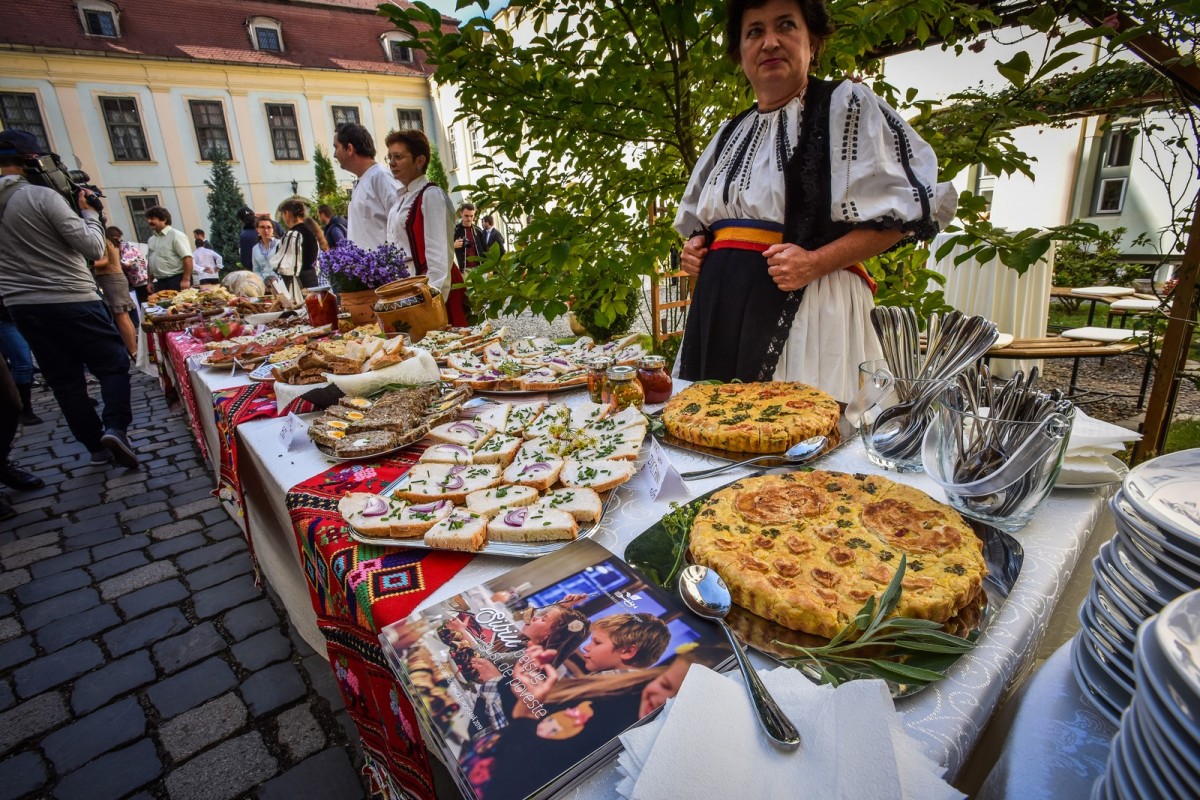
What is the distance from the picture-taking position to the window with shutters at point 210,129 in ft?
73.0

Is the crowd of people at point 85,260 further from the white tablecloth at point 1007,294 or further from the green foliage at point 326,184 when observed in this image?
the green foliage at point 326,184

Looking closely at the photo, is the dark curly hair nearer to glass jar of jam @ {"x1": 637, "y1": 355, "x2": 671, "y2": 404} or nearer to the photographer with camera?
glass jar of jam @ {"x1": 637, "y1": 355, "x2": 671, "y2": 404}

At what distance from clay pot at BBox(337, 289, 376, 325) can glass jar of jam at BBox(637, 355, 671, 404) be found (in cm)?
199

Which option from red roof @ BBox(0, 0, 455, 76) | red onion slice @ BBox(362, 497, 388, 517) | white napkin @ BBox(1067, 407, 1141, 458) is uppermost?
red roof @ BBox(0, 0, 455, 76)

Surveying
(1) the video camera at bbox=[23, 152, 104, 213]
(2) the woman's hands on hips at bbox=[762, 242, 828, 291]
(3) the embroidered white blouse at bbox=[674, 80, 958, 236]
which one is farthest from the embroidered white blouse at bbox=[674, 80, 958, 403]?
(1) the video camera at bbox=[23, 152, 104, 213]

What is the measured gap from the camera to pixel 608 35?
2.58 m

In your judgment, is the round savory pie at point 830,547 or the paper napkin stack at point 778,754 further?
the round savory pie at point 830,547

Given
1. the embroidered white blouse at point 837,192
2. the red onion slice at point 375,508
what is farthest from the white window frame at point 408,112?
the red onion slice at point 375,508

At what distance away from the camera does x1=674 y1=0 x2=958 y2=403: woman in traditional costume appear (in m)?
1.83

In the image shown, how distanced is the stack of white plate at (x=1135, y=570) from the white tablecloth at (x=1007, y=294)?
189 inches

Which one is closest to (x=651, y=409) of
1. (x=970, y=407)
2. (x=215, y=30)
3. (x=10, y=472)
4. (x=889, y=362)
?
(x=889, y=362)

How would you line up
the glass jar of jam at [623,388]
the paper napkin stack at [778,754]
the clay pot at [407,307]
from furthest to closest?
the clay pot at [407,307] → the glass jar of jam at [623,388] → the paper napkin stack at [778,754]

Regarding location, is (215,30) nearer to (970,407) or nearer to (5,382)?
(5,382)

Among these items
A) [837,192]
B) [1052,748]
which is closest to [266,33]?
[837,192]
